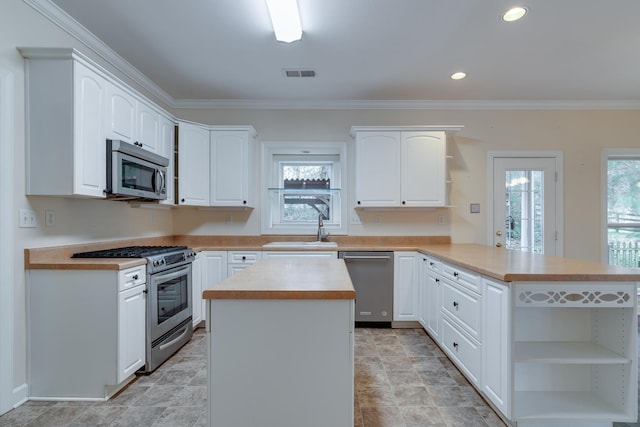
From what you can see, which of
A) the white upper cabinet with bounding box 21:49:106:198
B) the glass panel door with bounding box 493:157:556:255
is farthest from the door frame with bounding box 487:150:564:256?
the white upper cabinet with bounding box 21:49:106:198

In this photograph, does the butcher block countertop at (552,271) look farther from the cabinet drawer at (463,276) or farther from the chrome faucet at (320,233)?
the chrome faucet at (320,233)

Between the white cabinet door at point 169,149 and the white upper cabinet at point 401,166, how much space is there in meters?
2.01

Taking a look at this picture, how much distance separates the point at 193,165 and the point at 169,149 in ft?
0.96

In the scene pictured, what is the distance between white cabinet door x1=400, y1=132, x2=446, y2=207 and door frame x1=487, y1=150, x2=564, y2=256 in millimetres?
724

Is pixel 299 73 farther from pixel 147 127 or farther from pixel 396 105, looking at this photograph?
pixel 147 127

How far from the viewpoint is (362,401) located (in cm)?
207

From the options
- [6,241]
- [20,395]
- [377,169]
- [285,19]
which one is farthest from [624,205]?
[20,395]

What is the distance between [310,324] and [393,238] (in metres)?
2.74

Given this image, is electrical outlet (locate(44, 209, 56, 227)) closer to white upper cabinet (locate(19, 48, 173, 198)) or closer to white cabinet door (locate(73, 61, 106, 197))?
white upper cabinet (locate(19, 48, 173, 198))

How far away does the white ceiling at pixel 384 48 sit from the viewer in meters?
2.18

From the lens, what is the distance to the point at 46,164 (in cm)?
204

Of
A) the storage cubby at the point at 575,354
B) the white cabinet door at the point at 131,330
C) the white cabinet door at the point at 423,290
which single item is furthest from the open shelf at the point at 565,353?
the white cabinet door at the point at 131,330

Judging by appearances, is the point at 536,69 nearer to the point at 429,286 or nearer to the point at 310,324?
the point at 429,286

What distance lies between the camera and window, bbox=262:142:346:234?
3980 mm
